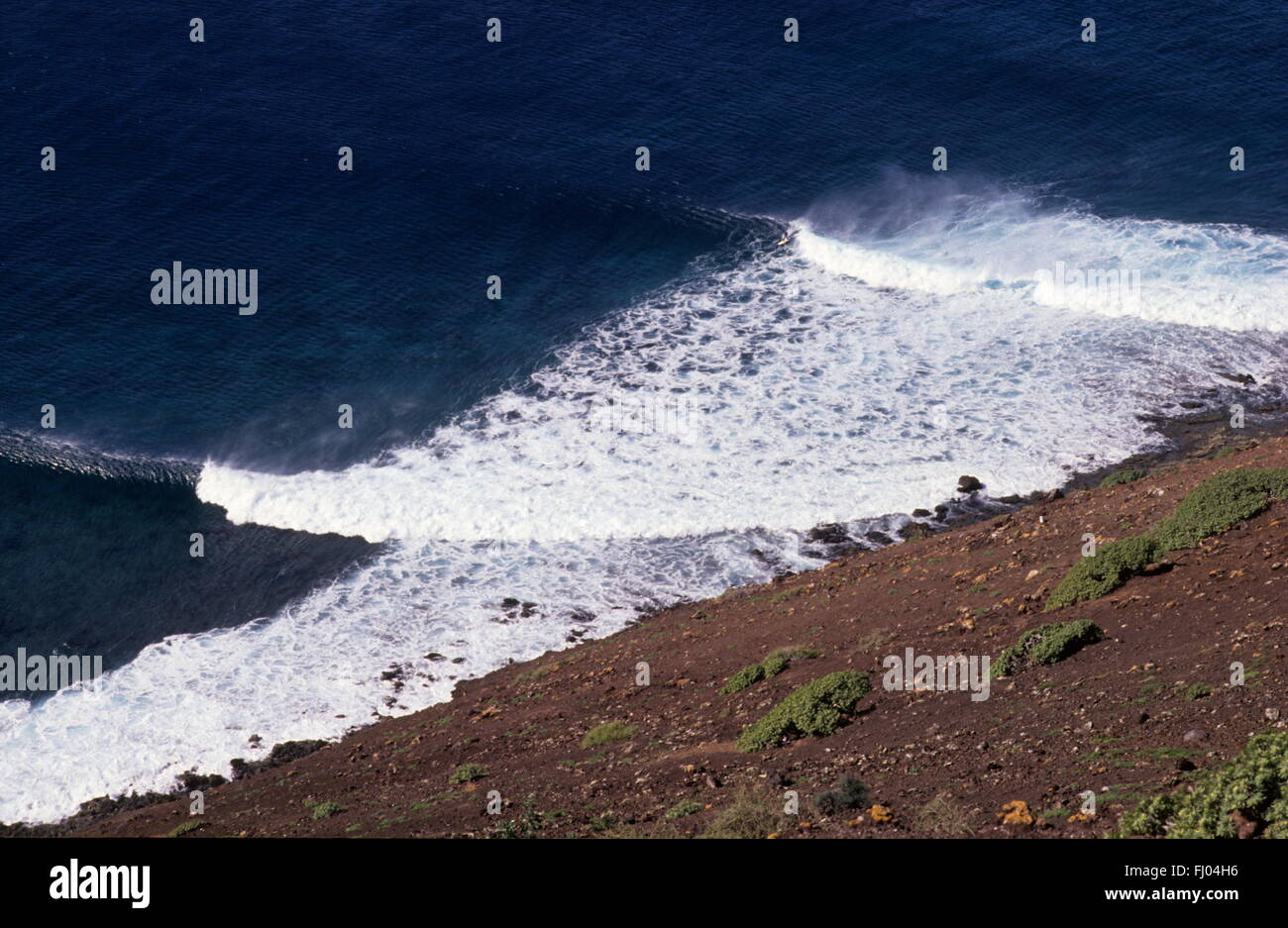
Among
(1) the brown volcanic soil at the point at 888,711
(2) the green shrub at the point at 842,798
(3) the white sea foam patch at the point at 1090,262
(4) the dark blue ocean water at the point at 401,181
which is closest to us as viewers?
(1) the brown volcanic soil at the point at 888,711

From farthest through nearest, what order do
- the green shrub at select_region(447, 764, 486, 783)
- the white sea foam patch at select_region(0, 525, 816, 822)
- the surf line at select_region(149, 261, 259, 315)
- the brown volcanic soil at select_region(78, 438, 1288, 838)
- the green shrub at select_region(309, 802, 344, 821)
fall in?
the surf line at select_region(149, 261, 259, 315), the white sea foam patch at select_region(0, 525, 816, 822), the green shrub at select_region(447, 764, 486, 783), the green shrub at select_region(309, 802, 344, 821), the brown volcanic soil at select_region(78, 438, 1288, 838)

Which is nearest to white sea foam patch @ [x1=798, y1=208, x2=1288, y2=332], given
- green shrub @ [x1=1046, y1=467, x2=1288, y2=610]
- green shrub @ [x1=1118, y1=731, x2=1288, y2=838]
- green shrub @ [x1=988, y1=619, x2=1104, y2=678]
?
green shrub @ [x1=1046, y1=467, x2=1288, y2=610]

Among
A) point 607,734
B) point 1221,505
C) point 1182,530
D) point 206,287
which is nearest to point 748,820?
point 607,734

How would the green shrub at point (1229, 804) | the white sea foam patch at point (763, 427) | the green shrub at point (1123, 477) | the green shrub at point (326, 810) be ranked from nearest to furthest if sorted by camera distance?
the green shrub at point (1229, 804), the green shrub at point (326, 810), the green shrub at point (1123, 477), the white sea foam patch at point (763, 427)

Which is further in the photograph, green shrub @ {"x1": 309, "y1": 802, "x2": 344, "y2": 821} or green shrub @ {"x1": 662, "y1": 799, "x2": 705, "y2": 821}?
green shrub @ {"x1": 309, "y1": 802, "x2": 344, "y2": 821}

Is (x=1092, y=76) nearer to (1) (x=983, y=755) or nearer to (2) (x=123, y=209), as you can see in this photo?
(2) (x=123, y=209)

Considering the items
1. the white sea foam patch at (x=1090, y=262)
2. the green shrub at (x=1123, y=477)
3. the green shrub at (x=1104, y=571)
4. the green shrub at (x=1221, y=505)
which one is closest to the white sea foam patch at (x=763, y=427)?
the white sea foam patch at (x=1090, y=262)

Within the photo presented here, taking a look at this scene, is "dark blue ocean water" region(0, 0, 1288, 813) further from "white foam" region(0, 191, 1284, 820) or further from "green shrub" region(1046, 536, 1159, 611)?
"green shrub" region(1046, 536, 1159, 611)

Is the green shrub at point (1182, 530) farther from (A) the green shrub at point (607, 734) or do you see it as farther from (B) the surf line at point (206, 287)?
(B) the surf line at point (206, 287)
